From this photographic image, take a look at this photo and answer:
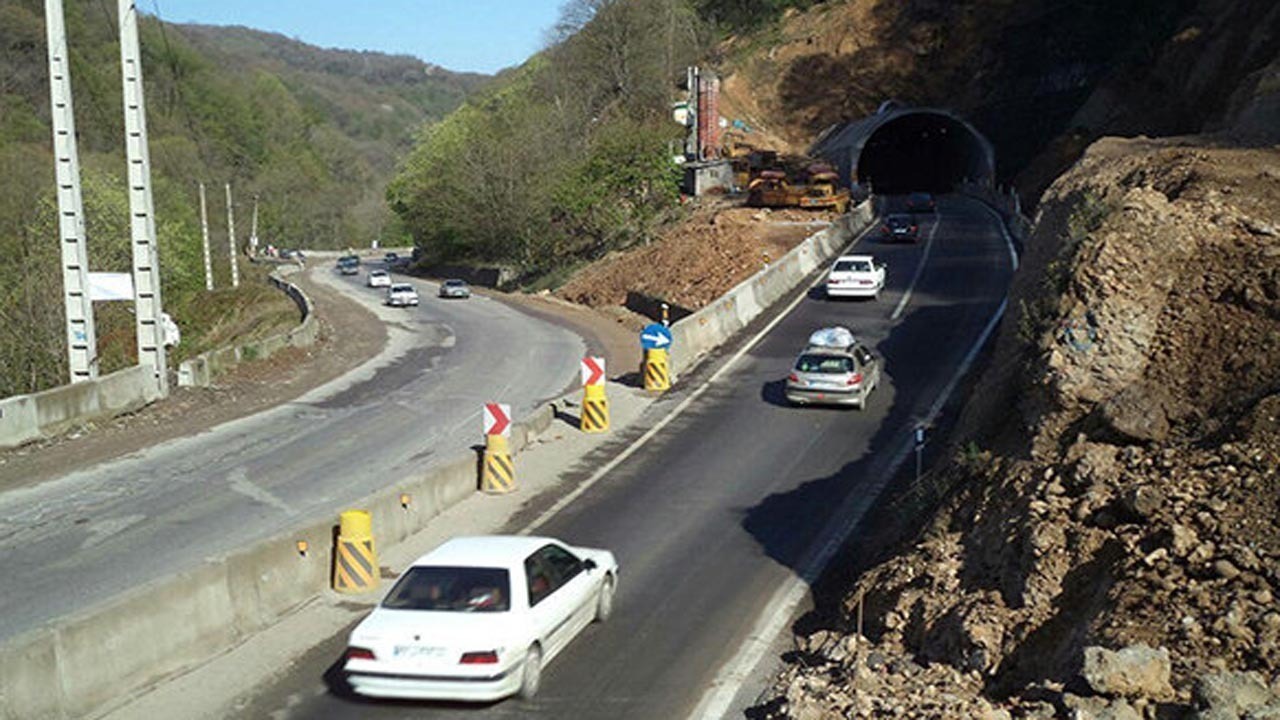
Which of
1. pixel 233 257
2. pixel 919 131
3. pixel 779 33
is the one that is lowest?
pixel 233 257

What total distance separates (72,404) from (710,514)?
1510 cm

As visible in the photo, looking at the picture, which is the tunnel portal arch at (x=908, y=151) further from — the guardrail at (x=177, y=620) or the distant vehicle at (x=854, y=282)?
the guardrail at (x=177, y=620)

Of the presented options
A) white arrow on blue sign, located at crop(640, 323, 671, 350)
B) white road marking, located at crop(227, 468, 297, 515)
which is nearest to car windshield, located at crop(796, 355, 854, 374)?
white arrow on blue sign, located at crop(640, 323, 671, 350)

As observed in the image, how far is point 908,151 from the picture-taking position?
10719 cm

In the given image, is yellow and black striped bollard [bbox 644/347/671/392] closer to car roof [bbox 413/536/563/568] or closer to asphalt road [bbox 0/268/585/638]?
asphalt road [bbox 0/268/585/638]

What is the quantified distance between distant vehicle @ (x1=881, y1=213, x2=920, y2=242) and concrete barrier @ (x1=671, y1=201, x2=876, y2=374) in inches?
85.3

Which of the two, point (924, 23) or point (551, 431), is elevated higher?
point (924, 23)

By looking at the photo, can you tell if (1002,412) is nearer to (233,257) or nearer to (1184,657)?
(1184,657)

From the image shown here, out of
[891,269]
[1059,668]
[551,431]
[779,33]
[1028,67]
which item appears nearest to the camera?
[1059,668]

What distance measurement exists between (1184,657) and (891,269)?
1485 inches

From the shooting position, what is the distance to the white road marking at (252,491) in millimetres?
19469

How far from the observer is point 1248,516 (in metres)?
10.3

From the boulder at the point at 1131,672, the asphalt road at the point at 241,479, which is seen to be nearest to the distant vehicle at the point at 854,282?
the asphalt road at the point at 241,479

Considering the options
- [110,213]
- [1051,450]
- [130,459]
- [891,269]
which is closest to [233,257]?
[110,213]
